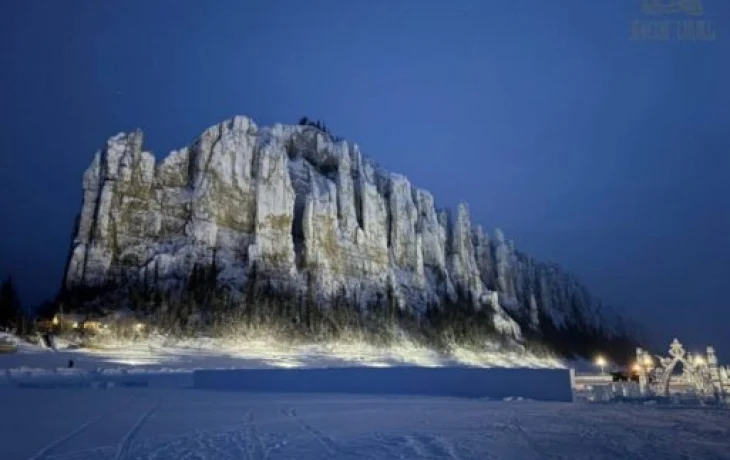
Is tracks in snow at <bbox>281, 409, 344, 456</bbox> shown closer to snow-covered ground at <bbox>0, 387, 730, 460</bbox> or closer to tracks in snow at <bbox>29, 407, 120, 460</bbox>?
snow-covered ground at <bbox>0, 387, 730, 460</bbox>

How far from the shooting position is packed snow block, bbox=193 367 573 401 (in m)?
21.3

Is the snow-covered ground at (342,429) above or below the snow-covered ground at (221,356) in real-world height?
above

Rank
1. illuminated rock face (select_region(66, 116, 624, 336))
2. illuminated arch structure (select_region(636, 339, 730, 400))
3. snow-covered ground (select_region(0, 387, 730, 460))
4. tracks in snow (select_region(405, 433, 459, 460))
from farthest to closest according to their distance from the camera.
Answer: illuminated rock face (select_region(66, 116, 624, 336)) < illuminated arch structure (select_region(636, 339, 730, 400)) < snow-covered ground (select_region(0, 387, 730, 460)) < tracks in snow (select_region(405, 433, 459, 460))

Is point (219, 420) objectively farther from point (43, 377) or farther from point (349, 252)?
point (349, 252)

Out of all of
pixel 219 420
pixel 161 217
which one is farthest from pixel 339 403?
pixel 161 217

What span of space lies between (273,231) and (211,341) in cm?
2060

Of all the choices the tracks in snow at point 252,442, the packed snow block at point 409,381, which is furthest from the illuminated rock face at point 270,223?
the tracks in snow at point 252,442

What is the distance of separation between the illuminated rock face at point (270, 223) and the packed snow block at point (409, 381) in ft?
145

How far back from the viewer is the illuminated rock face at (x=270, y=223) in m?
67.9

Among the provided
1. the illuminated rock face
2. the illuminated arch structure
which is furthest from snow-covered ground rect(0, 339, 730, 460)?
the illuminated rock face

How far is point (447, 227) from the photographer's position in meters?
116

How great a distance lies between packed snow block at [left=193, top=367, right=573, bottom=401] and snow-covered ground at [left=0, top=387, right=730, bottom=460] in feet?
12.6

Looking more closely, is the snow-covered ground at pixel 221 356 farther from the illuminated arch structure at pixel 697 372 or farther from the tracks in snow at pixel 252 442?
the illuminated arch structure at pixel 697 372

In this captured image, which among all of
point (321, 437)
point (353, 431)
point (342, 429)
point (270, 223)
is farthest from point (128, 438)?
point (270, 223)
